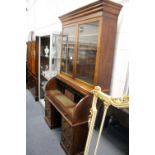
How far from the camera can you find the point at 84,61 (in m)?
2.14

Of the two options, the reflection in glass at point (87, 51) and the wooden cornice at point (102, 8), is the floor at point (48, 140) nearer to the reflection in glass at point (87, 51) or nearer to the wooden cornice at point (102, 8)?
the reflection in glass at point (87, 51)

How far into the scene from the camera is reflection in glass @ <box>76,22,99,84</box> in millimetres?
1889

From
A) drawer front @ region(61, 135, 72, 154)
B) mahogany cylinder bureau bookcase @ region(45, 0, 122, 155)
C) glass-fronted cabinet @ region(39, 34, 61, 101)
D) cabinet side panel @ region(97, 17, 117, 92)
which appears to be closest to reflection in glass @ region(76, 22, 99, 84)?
mahogany cylinder bureau bookcase @ region(45, 0, 122, 155)

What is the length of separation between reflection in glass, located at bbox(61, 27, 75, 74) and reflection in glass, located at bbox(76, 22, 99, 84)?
25cm

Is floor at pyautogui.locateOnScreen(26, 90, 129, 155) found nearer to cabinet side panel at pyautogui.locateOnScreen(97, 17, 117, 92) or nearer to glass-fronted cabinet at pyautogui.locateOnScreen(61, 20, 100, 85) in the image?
cabinet side panel at pyautogui.locateOnScreen(97, 17, 117, 92)

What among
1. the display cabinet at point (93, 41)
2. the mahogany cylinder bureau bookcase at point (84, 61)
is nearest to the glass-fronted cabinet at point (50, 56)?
the mahogany cylinder bureau bookcase at point (84, 61)

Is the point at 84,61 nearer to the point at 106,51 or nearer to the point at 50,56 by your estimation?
the point at 106,51

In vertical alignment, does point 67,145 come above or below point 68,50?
below

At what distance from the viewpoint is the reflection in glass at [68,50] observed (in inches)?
94.3

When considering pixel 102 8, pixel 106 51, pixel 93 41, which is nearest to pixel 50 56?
pixel 93 41

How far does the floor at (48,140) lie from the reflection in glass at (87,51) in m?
0.81

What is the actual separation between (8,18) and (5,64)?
0.15m

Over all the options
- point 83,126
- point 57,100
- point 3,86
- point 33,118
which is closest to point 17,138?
point 3,86

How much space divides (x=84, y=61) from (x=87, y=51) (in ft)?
0.54
